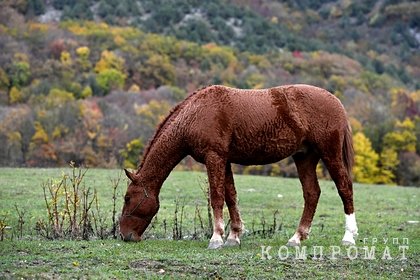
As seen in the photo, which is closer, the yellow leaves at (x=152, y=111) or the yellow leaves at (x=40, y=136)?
the yellow leaves at (x=40, y=136)

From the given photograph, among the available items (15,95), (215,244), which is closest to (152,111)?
(15,95)

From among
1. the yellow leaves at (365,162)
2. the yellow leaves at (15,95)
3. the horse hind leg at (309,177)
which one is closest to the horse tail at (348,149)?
the horse hind leg at (309,177)

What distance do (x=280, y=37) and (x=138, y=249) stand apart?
476 ft

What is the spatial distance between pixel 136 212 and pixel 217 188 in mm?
1438

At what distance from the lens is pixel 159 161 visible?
11.0 meters

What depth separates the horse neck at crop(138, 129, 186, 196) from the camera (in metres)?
11.0

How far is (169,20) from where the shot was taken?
499 feet

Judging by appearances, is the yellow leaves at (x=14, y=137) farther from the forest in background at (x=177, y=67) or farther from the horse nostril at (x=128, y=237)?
the horse nostril at (x=128, y=237)

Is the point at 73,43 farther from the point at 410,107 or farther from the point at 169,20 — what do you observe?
the point at 410,107

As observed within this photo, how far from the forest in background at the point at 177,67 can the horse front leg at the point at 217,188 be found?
4837mm

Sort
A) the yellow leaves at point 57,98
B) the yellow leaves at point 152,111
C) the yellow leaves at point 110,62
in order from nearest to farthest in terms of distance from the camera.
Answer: the yellow leaves at point 57,98, the yellow leaves at point 152,111, the yellow leaves at point 110,62

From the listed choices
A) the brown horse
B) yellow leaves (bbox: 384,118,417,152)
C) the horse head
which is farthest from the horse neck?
yellow leaves (bbox: 384,118,417,152)

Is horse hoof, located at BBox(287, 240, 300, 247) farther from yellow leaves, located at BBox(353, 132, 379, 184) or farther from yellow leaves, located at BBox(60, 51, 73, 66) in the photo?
yellow leaves, located at BBox(60, 51, 73, 66)

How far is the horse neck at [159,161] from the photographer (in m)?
11.0
